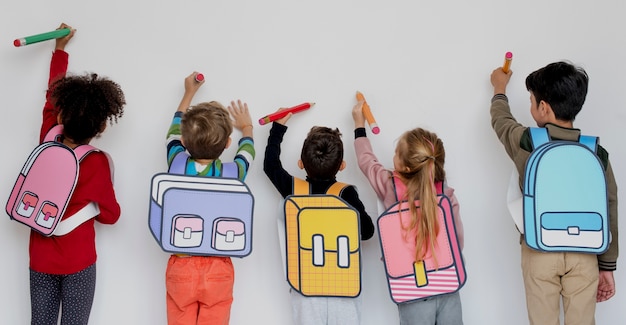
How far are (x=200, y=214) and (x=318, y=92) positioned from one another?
A: 56 centimetres

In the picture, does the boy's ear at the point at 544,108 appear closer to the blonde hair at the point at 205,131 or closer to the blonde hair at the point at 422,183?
the blonde hair at the point at 422,183

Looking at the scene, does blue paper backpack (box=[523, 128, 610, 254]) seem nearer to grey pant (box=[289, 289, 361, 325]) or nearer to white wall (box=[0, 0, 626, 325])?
white wall (box=[0, 0, 626, 325])

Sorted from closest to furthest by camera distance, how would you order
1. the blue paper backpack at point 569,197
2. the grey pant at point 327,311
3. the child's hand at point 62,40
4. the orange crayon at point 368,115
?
the blue paper backpack at point 569,197, the grey pant at point 327,311, the orange crayon at point 368,115, the child's hand at point 62,40

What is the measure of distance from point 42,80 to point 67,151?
0.44m

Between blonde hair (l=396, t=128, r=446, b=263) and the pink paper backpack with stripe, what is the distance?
0.06 ft

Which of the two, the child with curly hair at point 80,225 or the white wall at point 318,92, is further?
the white wall at point 318,92

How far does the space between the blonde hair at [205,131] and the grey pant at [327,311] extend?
0.49 m

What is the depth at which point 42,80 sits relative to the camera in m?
2.04

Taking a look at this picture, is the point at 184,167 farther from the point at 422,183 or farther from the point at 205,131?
the point at 422,183

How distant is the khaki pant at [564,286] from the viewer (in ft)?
5.46

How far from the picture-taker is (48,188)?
1729 mm

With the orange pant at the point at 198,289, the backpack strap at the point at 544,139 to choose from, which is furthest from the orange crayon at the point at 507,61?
the orange pant at the point at 198,289

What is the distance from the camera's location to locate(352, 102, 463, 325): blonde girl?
1.69 m

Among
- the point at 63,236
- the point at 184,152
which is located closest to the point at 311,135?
the point at 184,152
